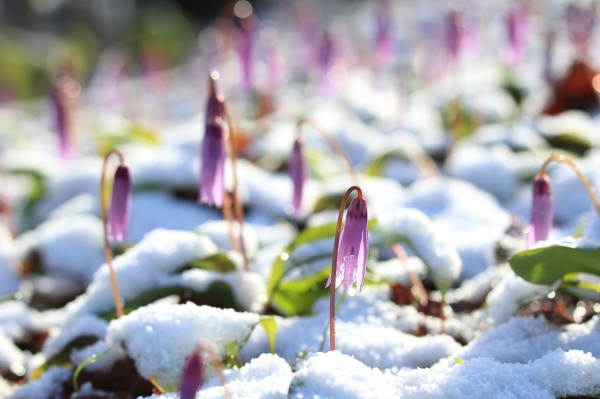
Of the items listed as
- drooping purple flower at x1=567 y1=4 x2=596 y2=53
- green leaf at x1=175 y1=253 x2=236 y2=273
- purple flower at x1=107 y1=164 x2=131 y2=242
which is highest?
drooping purple flower at x1=567 y1=4 x2=596 y2=53

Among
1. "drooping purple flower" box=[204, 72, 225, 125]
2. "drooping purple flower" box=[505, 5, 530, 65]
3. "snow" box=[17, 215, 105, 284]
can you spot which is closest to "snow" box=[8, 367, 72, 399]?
"drooping purple flower" box=[204, 72, 225, 125]

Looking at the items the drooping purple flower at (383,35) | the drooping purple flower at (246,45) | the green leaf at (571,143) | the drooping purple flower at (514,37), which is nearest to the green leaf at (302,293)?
the drooping purple flower at (246,45)

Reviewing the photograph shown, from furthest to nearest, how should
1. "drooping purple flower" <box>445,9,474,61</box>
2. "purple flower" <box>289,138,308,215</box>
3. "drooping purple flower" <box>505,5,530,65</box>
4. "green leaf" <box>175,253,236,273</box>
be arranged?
"drooping purple flower" <box>505,5,530,65</box>
"drooping purple flower" <box>445,9,474,61</box>
"purple flower" <box>289,138,308,215</box>
"green leaf" <box>175,253,236,273</box>

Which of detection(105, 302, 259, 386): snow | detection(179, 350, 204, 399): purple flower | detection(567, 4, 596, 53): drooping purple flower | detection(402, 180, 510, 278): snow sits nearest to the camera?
detection(179, 350, 204, 399): purple flower

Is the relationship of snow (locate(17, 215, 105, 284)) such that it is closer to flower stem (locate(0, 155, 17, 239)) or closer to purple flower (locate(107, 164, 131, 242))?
flower stem (locate(0, 155, 17, 239))

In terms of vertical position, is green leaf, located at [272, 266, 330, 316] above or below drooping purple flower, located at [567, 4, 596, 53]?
below

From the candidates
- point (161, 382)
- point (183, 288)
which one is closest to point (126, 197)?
point (183, 288)

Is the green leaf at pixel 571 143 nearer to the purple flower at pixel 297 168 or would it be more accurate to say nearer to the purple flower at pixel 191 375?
the purple flower at pixel 297 168
